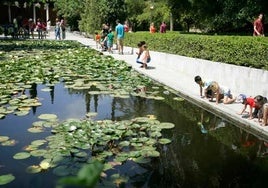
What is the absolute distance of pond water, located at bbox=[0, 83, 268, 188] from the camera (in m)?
4.80

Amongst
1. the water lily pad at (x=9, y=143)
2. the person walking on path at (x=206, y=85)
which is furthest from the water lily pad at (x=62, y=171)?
the person walking on path at (x=206, y=85)

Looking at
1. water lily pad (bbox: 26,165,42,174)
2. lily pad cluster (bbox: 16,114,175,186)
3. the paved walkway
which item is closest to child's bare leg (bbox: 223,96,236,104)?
the paved walkway

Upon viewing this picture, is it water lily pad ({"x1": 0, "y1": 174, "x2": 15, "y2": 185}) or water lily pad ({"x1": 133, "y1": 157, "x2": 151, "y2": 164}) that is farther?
water lily pad ({"x1": 133, "y1": 157, "x2": 151, "y2": 164})

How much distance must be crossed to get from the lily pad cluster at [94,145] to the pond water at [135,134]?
0.04 metres

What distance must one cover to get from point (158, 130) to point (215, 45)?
6.18 m

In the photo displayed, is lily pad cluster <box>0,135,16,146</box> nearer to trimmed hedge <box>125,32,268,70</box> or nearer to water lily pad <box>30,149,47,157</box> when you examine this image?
water lily pad <box>30,149,47,157</box>

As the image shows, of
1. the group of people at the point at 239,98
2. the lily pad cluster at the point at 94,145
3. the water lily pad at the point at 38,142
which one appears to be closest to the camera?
the lily pad cluster at the point at 94,145

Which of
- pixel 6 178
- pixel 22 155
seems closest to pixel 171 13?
pixel 22 155

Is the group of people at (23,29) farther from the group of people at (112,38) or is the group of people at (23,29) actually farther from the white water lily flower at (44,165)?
the white water lily flower at (44,165)

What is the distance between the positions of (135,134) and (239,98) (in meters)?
3.35

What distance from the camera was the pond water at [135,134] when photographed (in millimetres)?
4852

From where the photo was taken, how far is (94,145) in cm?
570

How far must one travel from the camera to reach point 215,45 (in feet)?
38.9

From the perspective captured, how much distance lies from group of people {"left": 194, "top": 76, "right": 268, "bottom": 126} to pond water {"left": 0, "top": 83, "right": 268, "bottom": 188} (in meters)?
0.44
